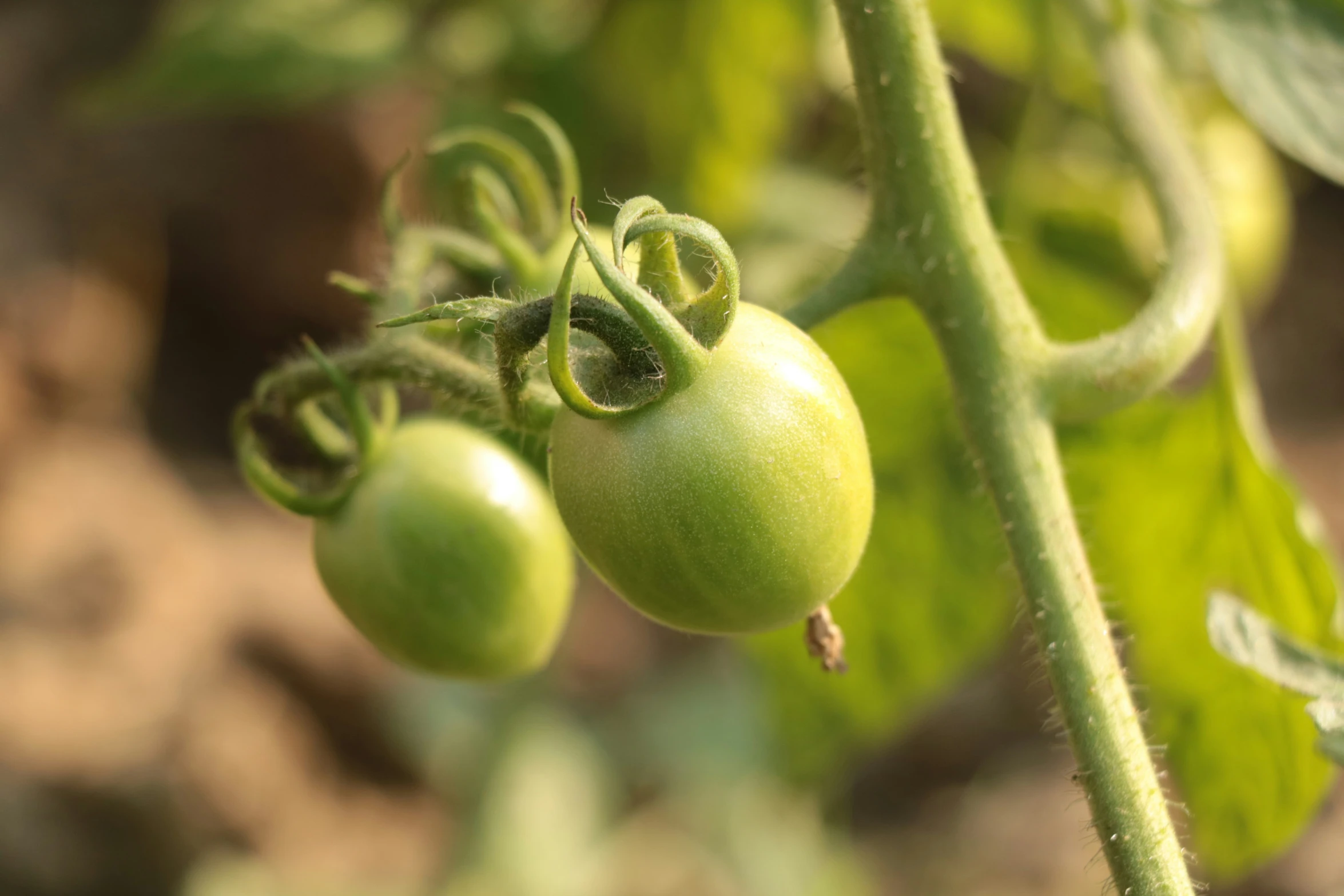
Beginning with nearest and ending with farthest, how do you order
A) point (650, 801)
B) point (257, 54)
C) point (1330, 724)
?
point (1330, 724), point (257, 54), point (650, 801)

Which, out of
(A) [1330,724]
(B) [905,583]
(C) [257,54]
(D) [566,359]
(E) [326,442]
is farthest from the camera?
(C) [257,54]

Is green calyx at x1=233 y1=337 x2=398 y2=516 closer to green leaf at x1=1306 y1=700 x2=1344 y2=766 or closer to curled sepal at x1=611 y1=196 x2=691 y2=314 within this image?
curled sepal at x1=611 y1=196 x2=691 y2=314

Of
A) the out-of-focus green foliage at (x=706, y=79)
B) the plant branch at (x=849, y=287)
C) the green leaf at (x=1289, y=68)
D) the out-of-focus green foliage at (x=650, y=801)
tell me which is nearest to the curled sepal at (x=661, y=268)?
the plant branch at (x=849, y=287)

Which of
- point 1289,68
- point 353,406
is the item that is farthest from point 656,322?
point 1289,68

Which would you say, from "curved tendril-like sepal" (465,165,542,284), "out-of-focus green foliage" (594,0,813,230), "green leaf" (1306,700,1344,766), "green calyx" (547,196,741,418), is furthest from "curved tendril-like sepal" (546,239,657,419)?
"out-of-focus green foliage" (594,0,813,230)

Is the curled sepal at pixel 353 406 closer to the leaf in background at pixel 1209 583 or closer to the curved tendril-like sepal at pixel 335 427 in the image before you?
the curved tendril-like sepal at pixel 335 427

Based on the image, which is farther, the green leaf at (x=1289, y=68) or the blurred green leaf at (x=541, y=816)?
the blurred green leaf at (x=541, y=816)

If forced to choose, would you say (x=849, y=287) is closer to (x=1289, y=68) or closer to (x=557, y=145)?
(x=557, y=145)
